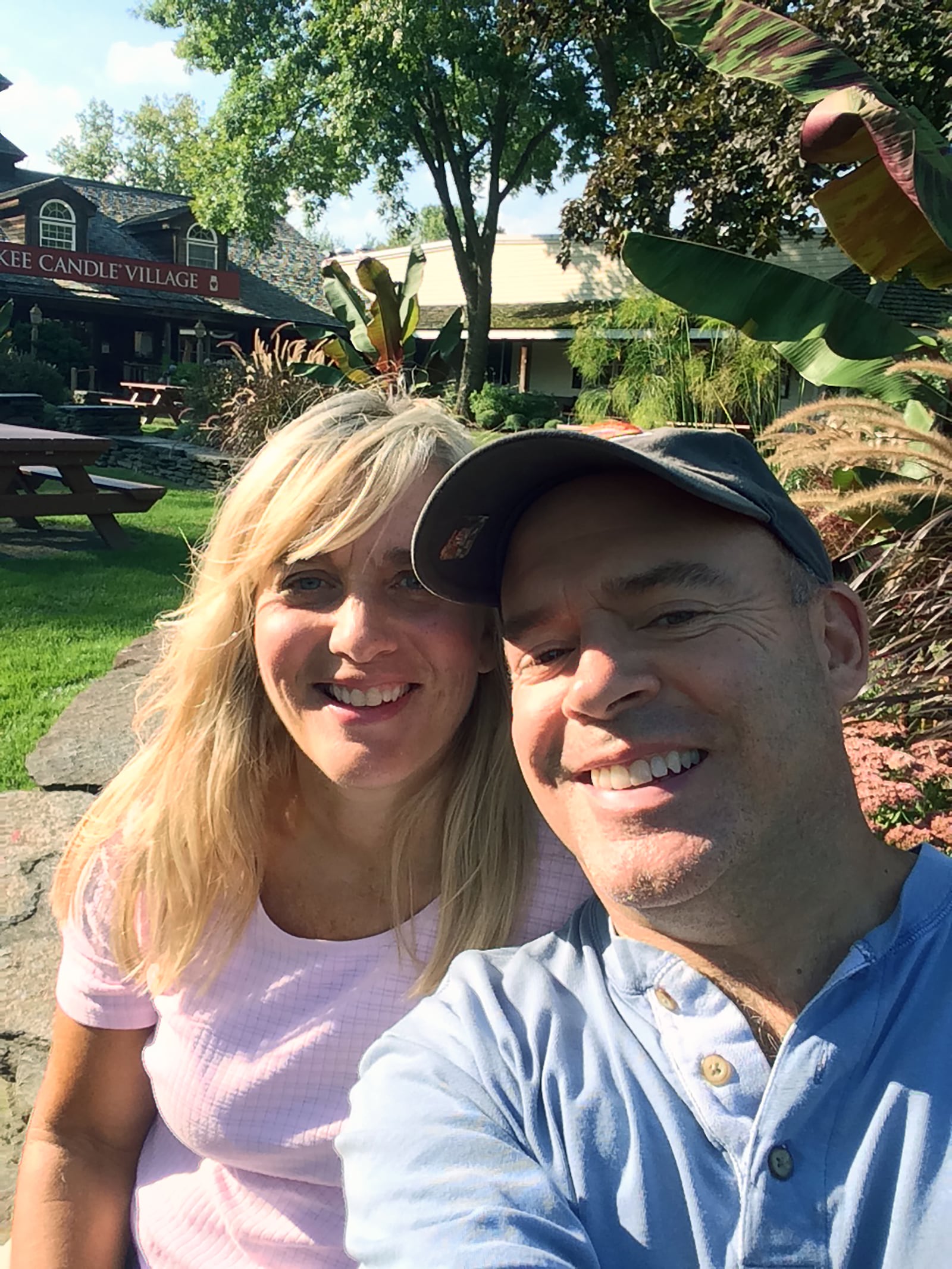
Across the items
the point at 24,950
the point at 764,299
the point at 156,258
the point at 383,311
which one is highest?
the point at 156,258

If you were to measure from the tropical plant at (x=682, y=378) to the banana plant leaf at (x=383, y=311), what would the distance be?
301 centimetres

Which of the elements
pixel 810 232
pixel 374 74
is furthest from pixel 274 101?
pixel 810 232

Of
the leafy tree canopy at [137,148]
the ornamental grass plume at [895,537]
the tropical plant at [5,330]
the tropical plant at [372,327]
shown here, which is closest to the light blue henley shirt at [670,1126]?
the ornamental grass plume at [895,537]

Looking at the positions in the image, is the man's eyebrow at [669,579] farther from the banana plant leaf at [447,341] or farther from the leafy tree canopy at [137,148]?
the leafy tree canopy at [137,148]

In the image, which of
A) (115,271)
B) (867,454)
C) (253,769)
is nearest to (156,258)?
(115,271)

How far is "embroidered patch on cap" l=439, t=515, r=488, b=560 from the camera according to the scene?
1603mm

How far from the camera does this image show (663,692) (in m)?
1.37

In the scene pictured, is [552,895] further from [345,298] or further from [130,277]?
[130,277]

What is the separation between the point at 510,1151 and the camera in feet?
4.25

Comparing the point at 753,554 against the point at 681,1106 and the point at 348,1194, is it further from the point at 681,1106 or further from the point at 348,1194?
the point at 348,1194

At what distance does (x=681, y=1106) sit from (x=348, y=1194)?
45 cm

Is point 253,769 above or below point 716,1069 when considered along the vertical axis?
above

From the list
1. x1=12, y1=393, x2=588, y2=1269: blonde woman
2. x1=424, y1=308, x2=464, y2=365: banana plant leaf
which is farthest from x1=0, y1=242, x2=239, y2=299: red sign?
x1=12, y1=393, x2=588, y2=1269: blonde woman

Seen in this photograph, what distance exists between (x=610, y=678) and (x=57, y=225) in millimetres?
36536
